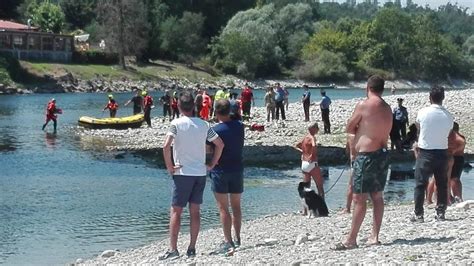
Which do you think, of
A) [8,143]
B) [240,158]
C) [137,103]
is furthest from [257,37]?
[240,158]

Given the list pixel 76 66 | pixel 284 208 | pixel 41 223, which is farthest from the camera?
pixel 76 66

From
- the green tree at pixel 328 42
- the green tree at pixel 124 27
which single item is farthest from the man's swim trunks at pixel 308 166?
the green tree at pixel 328 42

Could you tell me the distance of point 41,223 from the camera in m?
19.5

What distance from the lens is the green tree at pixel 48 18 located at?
11469cm

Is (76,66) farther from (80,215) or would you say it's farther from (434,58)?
(80,215)

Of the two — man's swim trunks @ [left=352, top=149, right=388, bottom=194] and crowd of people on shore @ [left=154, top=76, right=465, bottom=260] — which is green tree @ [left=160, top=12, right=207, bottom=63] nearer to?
crowd of people on shore @ [left=154, top=76, right=465, bottom=260]

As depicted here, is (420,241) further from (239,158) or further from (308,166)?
(308,166)

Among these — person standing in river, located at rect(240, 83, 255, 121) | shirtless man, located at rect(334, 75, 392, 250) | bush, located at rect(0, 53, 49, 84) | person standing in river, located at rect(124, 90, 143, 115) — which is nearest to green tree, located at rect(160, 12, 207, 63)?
bush, located at rect(0, 53, 49, 84)

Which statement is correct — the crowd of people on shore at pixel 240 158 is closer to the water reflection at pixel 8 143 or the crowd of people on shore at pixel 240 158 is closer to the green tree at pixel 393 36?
the water reflection at pixel 8 143

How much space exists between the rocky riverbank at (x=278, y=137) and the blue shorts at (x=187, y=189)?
1823 centimetres

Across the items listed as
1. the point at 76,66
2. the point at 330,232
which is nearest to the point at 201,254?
the point at 330,232

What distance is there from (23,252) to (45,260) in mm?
876

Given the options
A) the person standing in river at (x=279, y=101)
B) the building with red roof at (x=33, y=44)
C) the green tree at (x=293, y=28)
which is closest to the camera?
the person standing in river at (x=279, y=101)

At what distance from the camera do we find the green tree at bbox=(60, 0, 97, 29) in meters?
121
